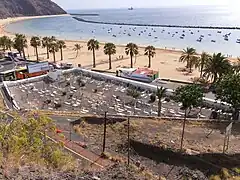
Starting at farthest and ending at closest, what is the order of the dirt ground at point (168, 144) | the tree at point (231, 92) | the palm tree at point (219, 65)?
the palm tree at point (219, 65)
the tree at point (231, 92)
the dirt ground at point (168, 144)

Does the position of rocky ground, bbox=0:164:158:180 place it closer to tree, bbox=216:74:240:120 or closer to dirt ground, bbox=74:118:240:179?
dirt ground, bbox=74:118:240:179

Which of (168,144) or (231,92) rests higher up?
(231,92)

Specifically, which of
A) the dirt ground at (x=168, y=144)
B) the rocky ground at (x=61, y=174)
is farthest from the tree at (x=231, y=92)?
the rocky ground at (x=61, y=174)

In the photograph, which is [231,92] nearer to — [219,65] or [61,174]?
[219,65]

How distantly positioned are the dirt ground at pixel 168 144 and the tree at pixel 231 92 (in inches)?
95.1

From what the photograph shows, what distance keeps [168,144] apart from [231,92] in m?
10.1

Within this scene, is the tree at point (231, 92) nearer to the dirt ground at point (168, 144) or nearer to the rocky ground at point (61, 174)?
the dirt ground at point (168, 144)

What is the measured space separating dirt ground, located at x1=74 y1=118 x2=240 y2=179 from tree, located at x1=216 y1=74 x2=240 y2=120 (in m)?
2.42

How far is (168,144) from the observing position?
23.3 meters

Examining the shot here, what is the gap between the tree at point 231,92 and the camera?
1146 inches

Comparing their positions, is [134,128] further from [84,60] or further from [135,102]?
[84,60]

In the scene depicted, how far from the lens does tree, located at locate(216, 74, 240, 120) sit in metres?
29.1

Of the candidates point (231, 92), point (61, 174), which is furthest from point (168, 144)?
point (61, 174)

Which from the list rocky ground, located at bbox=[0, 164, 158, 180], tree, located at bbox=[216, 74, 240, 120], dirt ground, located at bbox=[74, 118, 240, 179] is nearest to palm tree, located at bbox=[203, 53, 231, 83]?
tree, located at bbox=[216, 74, 240, 120]
